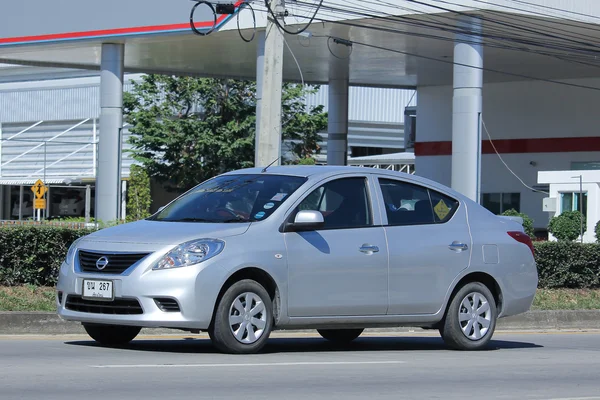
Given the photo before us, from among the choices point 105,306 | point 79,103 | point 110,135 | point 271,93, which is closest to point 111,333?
point 105,306

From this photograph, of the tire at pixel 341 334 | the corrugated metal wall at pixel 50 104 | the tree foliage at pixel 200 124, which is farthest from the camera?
the corrugated metal wall at pixel 50 104

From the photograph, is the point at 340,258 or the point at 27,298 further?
the point at 27,298

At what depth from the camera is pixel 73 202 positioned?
57500 mm

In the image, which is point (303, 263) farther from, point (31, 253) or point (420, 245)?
point (31, 253)

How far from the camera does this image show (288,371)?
8648 millimetres

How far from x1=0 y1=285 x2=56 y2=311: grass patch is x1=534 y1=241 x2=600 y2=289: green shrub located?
890cm

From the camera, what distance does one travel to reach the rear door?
34.5 feet

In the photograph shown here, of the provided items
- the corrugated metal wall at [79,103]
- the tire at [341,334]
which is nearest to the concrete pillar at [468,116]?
the tire at [341,334]

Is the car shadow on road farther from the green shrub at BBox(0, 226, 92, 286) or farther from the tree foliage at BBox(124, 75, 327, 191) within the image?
the tree foliage at BBox(124, 75, 327, 191)

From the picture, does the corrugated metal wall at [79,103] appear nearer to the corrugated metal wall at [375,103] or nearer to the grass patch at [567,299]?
the corrugated metal wall at [375,103]

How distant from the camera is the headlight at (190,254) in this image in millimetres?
9188

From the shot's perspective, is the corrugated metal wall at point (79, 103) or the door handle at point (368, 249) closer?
the door handle at point (368, 249)

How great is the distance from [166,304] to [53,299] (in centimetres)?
591

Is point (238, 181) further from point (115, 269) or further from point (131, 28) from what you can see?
point (131, 28)
